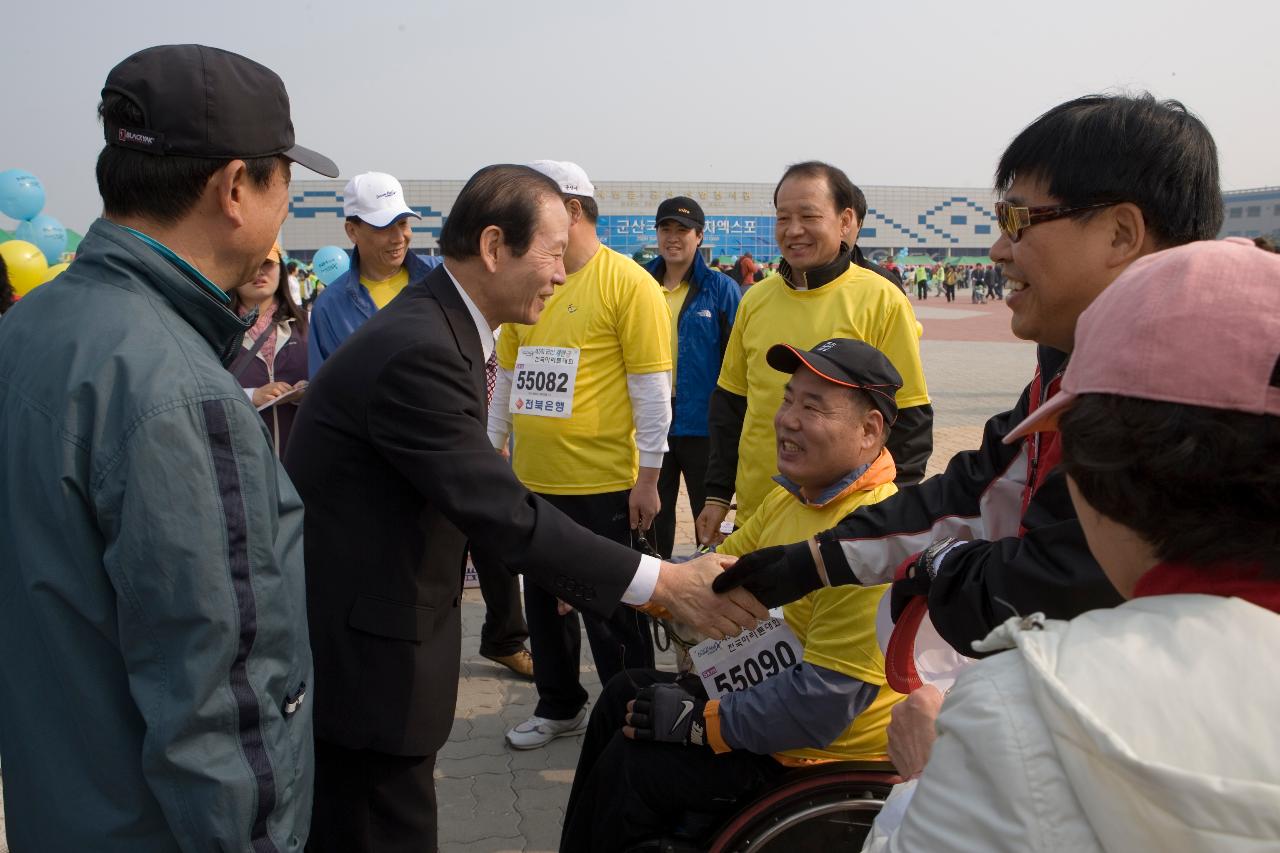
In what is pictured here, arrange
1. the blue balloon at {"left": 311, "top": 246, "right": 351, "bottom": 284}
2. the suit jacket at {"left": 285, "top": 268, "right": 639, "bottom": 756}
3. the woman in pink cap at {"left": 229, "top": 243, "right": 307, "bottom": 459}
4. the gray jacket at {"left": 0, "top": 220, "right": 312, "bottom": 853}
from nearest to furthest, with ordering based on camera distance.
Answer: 1. the gray jacket at {"left": 0, "top": 220, "right": 312, "bottom": 853}
2. the suit jacket at {"left": 285, "top": 268, "right": 639, "bottom": 756}
3. the woman in pink cap at {"left": 229, "top": 243, "right": 307, "bottom": 459}
4. the blue balloon at {"left": 311, "top": 246, "right": 351, "bottom": 284}

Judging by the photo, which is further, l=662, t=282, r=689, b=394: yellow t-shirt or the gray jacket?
l=662, t=282, r=689, b=394: yellow t-shirt

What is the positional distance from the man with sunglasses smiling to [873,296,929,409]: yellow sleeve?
158 cm

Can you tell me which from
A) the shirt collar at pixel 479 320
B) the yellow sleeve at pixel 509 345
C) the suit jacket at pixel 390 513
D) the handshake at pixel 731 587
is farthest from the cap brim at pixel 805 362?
the yellow sleeve at pixel 509 345

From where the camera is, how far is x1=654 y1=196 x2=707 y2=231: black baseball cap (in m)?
5.58

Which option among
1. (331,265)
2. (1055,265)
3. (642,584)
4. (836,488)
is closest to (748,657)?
(642,584)

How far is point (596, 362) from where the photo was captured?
12.5 ft

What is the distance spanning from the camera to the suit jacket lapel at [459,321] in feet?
7.24

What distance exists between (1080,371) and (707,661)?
1.70 meters

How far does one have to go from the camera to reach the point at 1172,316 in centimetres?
86

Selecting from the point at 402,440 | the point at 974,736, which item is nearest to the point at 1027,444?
the point at 974,736

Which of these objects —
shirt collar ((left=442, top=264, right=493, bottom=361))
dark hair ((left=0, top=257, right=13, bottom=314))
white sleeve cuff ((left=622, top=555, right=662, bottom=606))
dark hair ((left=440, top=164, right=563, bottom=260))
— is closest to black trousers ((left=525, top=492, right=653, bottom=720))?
white sleeve cuff ((left=622, top=555, right=662, bottom=606))

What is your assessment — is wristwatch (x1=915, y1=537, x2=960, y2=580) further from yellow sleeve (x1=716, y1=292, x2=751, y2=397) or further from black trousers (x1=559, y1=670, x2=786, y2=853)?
yellow sleeve (x1=716, y1=292, x2=751, y2=397)

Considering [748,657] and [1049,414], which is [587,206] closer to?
[748,657]

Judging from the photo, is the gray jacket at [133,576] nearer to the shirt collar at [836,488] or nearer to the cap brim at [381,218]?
the shirt collar at [836,488]
